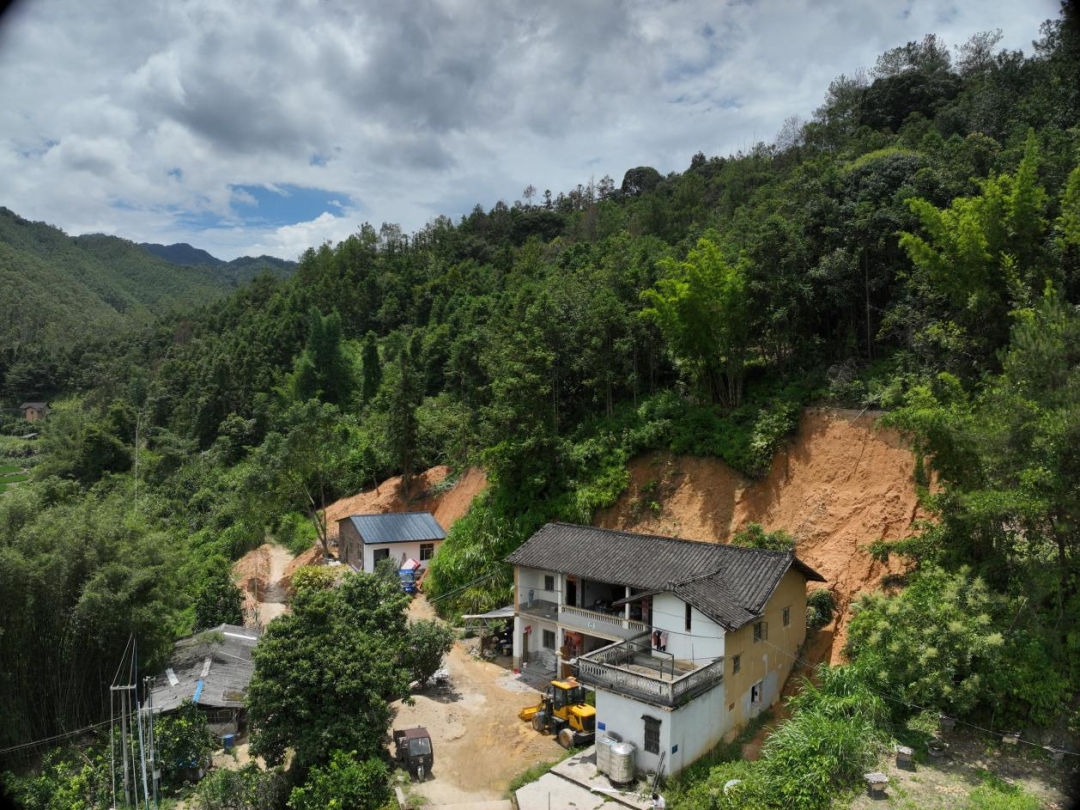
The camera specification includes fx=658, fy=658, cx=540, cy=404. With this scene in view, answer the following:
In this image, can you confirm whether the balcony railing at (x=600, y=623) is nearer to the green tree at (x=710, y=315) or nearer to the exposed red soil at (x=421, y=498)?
the green tree at (x=710, y=315)

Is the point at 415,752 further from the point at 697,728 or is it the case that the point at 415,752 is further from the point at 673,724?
the point at 697,728

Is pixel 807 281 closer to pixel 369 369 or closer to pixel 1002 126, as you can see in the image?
pixel 1002 126

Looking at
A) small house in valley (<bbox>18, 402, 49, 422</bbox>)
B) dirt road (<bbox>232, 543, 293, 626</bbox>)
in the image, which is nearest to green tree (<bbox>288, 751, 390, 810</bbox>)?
dirt road (<bbox>232, 543, 293, 626</bbox>)

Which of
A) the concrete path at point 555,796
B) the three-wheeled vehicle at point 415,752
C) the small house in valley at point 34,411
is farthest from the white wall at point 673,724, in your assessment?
the small house in valley at point 34,411

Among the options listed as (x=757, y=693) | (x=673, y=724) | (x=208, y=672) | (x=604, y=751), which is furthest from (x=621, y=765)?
(x=208, y=672)

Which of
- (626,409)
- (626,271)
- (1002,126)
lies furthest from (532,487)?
(1002,126)

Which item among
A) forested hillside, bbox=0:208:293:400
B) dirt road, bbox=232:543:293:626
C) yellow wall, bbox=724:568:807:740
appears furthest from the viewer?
forested hillside, bbox=0:208:293:400

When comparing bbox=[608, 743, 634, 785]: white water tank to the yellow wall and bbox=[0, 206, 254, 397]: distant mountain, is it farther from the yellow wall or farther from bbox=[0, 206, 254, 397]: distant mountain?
bbox=[0, 206, 254, 397]: distant mountain
